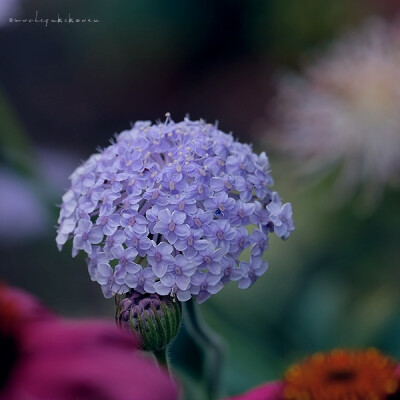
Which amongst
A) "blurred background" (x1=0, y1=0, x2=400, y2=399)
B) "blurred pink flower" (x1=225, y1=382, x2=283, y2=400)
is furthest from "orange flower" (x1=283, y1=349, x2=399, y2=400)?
"blurred background" (x1=0, y1=0, x2=400, y2=399)

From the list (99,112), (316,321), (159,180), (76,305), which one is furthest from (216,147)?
(99,112)

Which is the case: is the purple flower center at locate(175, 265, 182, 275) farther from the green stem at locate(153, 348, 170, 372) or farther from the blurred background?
the blurred background

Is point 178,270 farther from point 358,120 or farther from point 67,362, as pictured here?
point 358,120

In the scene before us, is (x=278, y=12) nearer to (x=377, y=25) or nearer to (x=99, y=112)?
(x=377, y=25)


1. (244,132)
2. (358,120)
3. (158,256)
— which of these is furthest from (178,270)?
(244,132)

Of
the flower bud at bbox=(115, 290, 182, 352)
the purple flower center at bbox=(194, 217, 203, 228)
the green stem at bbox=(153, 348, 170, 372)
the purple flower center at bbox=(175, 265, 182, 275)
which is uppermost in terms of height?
the purple flower center at bbox=(194, 217, 203, 228)

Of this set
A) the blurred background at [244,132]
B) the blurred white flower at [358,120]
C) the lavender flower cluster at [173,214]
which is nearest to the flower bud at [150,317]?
the lavender flower cluster at [173,214]

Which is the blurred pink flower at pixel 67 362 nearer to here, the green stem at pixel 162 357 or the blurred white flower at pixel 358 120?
the green stem at pixel 162 357
